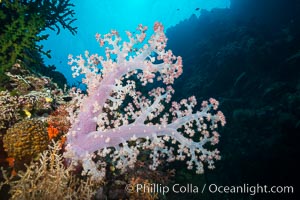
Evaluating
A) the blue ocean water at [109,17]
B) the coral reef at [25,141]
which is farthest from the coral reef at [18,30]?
the blue ocean water at [109,17]

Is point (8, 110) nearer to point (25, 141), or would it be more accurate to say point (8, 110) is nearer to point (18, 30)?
point (25, 141)

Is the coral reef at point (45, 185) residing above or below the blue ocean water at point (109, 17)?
below

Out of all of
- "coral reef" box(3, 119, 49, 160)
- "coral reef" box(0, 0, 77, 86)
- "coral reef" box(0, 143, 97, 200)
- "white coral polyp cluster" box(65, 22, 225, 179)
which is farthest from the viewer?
"coral reef" box(0, 0, 77, 86)

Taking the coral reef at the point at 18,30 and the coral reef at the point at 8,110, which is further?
the coral reef at the point at 18,30

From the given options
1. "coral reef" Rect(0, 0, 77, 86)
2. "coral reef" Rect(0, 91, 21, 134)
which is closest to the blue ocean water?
"coral reef" Rect(0, 0, 77, 86)

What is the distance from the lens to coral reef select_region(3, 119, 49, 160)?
393cm

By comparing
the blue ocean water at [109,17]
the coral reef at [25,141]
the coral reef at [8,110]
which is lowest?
the coral reef at [25,141]

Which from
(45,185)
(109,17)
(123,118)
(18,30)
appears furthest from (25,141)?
(109,17)

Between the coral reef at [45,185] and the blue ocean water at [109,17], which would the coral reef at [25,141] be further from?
the blue ocean water at [109,17]

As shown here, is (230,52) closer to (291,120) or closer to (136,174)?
(291,120)

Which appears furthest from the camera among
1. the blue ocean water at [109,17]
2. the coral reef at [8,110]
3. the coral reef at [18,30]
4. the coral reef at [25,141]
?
the blue ocean water at [109,17]

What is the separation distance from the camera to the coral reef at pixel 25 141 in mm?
3928

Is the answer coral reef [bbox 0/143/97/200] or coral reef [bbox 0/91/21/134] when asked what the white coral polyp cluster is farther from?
coral reef [bbox 0/91/21/134]

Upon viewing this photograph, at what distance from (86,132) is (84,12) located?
126469 mm
